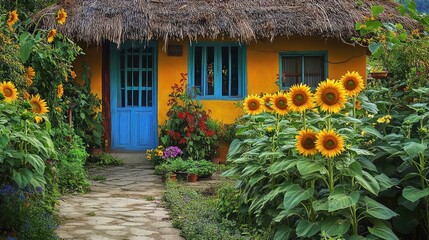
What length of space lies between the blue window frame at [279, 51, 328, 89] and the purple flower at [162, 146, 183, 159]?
101 inches

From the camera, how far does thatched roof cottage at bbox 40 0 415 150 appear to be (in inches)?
404

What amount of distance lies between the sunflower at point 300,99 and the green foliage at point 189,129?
18.3 ft

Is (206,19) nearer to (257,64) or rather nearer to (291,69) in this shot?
(257,64)

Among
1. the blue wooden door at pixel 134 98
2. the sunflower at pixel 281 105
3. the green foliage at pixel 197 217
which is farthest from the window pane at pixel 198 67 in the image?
the sunflower at pixel 281 105

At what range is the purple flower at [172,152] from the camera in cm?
966

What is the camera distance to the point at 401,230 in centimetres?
424

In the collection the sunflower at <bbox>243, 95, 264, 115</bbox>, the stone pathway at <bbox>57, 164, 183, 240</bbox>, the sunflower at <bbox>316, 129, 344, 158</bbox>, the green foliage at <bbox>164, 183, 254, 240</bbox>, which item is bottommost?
the stone pathway at <bbox>57, 164, 183, 240</bbox>

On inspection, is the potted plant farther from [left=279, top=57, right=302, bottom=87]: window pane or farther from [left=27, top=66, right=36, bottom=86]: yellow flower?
[left=279, top=57, right=302, bottom=87]: window pane

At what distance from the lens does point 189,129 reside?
10047 millimetres

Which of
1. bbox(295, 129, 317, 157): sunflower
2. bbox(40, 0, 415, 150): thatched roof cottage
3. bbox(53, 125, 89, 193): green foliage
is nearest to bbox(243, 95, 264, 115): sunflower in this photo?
bbox(295, 129, 317, 157): sunflower

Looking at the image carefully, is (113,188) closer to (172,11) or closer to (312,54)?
(172,11)

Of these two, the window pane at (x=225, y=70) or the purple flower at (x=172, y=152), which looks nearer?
the purple flower at (x=172, y=152)

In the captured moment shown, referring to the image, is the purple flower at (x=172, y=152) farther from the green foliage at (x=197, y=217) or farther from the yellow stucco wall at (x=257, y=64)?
the green foliage at (x=197, y=217)

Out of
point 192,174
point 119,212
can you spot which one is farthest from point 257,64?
point 119,212
